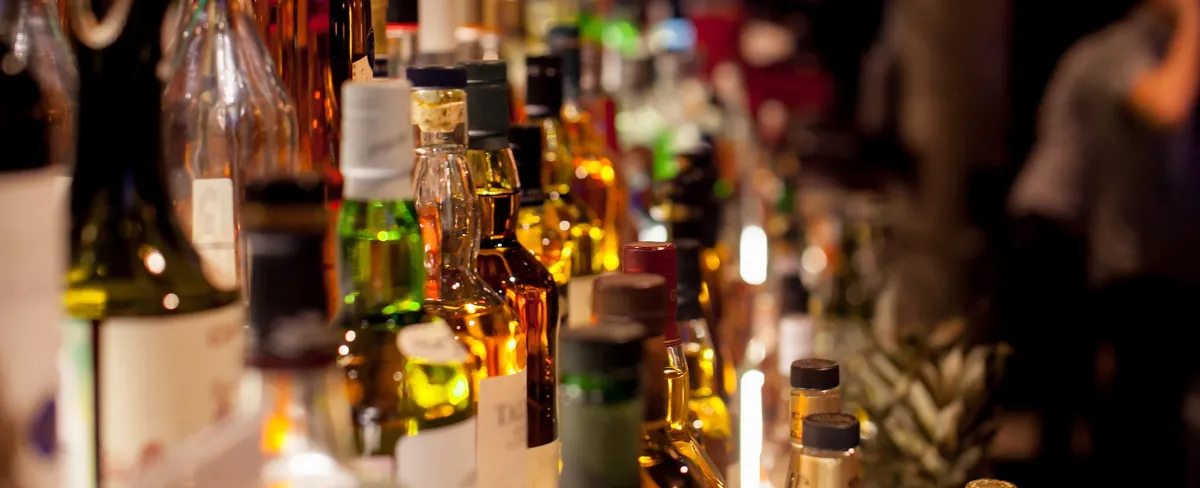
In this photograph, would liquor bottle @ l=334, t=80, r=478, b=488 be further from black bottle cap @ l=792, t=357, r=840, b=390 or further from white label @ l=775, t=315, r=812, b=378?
white label @ l=775, t=315, r=812, b=378

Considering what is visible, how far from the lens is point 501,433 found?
0.74 metres

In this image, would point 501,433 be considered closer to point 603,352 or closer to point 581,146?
point 603,352

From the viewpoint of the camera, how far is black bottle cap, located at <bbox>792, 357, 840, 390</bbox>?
810 millimetres

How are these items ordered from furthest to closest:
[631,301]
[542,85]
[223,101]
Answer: [542,85] < [223,101] < [631,301]

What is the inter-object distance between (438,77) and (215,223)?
16cm

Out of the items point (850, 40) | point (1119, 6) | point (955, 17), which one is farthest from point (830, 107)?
point (1119, 6)

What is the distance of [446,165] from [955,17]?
3.90 m

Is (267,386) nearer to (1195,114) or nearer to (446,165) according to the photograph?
(446,165)

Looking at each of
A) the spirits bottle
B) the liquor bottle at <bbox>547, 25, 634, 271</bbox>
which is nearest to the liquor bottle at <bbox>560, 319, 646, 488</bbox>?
the spirits bottle

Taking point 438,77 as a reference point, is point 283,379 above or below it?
below

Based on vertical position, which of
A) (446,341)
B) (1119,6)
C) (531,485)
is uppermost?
(1119,6)

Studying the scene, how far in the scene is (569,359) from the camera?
1.92ft

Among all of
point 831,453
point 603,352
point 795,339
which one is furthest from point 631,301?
point 795,339

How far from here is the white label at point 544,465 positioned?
824mm
